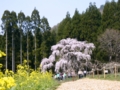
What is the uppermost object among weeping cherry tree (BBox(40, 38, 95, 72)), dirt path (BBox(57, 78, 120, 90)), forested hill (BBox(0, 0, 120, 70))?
forested hill (BBox(0, 0, 120, 70))

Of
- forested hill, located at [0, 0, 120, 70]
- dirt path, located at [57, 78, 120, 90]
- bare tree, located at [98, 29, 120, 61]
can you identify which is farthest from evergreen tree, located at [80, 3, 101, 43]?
dirt path, located at [57, 78, 120, 90]

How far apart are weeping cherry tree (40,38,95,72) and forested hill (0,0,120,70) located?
405 cm

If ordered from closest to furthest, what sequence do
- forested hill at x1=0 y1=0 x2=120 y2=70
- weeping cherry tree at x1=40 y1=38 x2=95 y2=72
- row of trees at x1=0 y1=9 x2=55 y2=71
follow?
weeping cherry tree at x1=40 y1=38 x2=95 y2=72 < forested hill at x1=0 y1=0 x2=120 y2=70 < row of trees at x1=0 y1=9 x2=55 y2=71

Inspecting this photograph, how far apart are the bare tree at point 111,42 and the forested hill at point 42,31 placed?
250cm

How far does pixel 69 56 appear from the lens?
26.8 metres

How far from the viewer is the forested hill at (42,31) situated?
109 ft

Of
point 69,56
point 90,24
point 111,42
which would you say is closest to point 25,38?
point 90,24

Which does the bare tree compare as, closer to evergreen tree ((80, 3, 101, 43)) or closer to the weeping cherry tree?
the weeping cherry tree

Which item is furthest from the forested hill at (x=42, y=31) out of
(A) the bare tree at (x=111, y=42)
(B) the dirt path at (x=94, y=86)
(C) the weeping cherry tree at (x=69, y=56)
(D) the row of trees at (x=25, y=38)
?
(B) the dirt path at (x=94, y=86)

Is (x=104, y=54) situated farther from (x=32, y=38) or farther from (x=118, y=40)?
(x=32, y=38)

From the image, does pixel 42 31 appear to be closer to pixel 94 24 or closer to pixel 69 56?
pixel 94 24

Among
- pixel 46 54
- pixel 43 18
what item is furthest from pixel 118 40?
pixel 43 18

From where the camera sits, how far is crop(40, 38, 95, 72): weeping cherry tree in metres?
26.4

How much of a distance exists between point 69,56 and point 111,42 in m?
4.73
